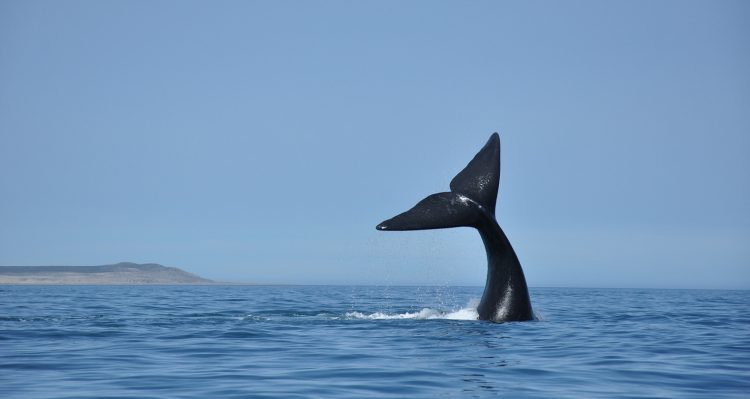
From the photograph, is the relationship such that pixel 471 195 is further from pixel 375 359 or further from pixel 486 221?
pixel 375 359

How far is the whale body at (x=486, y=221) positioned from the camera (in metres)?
14.7

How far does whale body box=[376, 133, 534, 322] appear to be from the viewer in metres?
14.7

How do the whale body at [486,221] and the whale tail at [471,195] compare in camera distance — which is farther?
the whale tail at [471,195]

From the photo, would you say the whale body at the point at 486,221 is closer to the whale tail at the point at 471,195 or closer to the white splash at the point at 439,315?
the whale tail at the point at 471,195

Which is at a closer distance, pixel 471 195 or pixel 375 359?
pixel 375 359

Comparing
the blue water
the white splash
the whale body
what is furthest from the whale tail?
the white splash

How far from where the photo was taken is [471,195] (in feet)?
50.9

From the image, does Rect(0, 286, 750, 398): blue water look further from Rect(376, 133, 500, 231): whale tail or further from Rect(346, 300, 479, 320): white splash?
Rect(376, 133, 500, 231): whale tail

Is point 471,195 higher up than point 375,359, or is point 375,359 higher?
point 471,195

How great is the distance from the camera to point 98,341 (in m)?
14.7

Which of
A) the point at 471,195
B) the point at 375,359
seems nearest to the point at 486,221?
the point at 471,195

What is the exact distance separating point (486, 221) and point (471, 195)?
0.55m

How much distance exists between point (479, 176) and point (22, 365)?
783 cm

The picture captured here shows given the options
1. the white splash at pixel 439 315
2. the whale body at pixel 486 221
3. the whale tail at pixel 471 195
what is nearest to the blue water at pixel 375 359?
the white splash at pixel 439 315
